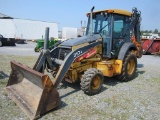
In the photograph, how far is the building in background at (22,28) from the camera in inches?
1315

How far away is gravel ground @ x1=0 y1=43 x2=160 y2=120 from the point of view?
14.1 ft

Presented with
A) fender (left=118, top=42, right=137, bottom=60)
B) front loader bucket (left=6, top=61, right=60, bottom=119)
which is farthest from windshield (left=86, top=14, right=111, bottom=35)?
front loader bucket (left=6, top=61, right=60, bottom=119)

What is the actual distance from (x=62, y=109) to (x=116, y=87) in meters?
2.46

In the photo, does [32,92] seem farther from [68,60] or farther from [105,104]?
[105,104]

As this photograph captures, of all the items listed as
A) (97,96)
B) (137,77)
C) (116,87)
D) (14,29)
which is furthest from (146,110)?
(14,29)

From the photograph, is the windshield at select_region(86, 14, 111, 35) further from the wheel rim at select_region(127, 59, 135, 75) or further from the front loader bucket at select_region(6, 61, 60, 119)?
the front loader bucket at select_region(6, 61, 60, 119)

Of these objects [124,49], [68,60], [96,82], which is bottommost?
[96,82]

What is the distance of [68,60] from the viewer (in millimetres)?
5164

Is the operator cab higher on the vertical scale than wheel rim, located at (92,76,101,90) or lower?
higher

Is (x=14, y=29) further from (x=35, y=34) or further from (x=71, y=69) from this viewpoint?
(x=71, y=69)

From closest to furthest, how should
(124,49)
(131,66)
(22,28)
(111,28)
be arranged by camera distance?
(111,28)
(124,49)
(131,66)
(22,28)

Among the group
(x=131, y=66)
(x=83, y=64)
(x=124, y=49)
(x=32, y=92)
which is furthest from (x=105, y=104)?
(x=131, y=66)

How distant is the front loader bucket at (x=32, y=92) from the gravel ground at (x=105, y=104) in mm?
160

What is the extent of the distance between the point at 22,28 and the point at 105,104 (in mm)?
32611
